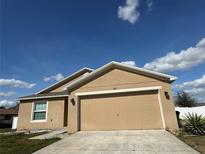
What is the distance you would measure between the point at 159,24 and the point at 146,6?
2.06 meters

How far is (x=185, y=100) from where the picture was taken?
36156 millimetres

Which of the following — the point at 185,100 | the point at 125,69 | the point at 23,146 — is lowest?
the point at 23,146

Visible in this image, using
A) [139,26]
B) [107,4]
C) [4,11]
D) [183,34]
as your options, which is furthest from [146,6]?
[4,11]

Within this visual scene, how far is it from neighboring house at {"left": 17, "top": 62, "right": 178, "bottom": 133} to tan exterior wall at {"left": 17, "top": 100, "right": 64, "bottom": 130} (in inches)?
135

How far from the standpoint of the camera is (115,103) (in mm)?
11617

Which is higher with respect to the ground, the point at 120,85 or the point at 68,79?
the point at 68,79

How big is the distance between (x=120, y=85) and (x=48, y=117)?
26.6ft

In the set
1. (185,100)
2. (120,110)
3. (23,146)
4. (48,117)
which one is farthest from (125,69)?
(185,100)

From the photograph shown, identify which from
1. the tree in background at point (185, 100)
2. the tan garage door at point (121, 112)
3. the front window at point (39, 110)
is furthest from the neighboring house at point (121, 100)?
the tree in background at point (185, 100)

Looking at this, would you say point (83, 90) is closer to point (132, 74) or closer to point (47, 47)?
point (132, 74)

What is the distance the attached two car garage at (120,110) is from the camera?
1080 centimetres

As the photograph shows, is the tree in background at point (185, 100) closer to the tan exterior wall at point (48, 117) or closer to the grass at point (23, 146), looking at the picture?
the tan exterior wall at point (48, 117)

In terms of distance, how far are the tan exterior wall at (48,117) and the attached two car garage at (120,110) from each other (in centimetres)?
381

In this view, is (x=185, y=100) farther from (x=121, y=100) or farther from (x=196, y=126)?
(x=121, y=100)
